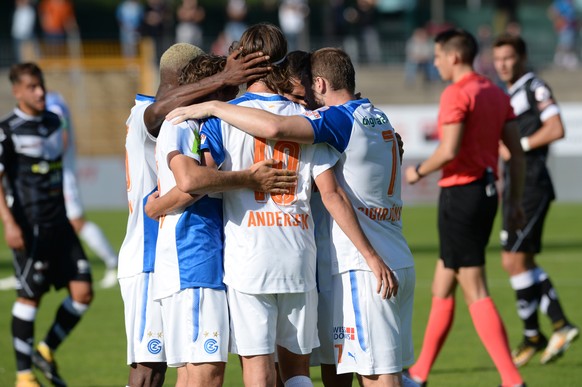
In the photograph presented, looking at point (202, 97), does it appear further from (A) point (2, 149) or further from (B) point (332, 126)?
(A) point (2, 149)

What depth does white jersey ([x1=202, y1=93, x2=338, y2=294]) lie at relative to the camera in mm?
4898

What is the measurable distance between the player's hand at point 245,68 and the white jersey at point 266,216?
125 millimetres

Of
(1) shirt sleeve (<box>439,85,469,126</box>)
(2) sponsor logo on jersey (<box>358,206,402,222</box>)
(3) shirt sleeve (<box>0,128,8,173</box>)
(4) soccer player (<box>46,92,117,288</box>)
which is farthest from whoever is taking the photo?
(4) soccer player (<box>46,92,117,288</box>)

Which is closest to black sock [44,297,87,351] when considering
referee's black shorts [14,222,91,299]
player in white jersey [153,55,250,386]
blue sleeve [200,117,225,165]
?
referee's black shorts [14,222,91,299]

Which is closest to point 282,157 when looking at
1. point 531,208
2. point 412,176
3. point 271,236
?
point 271,236

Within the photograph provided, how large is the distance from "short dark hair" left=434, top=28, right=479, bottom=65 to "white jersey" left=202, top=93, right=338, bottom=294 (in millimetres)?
2441

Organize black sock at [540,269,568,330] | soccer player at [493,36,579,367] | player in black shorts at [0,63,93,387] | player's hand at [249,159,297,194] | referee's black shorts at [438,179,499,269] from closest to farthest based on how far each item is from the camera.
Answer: player's hand at [249,159,297,194] < referee's black shorts at [438,179,499,269] < player in black shorts at [0,63,93,387] < soccer player at [493,36,579,367] < black sock at [540,269,568,330]

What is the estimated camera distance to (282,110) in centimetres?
504

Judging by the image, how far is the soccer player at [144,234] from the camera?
5434 mm

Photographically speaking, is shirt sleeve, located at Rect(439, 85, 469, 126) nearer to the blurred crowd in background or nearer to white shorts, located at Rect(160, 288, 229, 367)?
white shorts, located at Rect(160, 288, 229, 367)

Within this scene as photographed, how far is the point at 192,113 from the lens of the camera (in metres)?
4.94

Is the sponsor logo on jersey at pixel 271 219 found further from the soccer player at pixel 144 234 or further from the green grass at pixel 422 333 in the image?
the green grass at pixel 422 333

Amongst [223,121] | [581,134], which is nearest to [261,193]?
[223,121]

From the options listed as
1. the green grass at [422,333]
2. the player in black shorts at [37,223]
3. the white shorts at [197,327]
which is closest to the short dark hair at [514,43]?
the green grass at [422,333]
